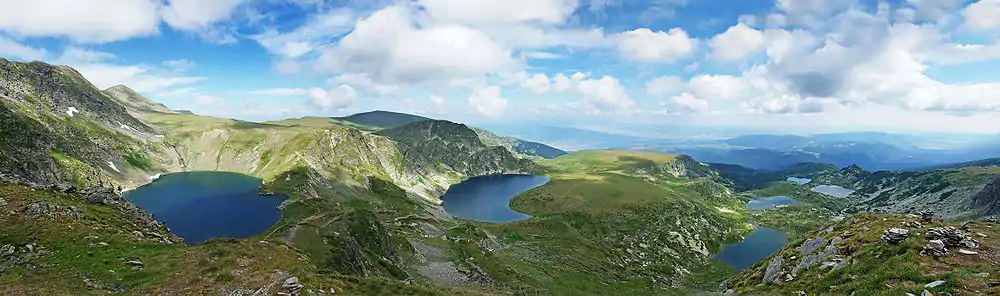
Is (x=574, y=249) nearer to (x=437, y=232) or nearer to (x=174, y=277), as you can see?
(x=437, y=232)

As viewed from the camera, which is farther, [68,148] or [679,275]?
[68,148]

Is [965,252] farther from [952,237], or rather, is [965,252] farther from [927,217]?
[927,217]

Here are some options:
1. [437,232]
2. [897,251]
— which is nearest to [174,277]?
[897,251]

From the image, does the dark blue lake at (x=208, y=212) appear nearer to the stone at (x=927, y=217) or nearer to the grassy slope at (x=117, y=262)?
the grassy slope at (x=117, y=262)

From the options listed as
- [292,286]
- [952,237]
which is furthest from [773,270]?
[292,286]

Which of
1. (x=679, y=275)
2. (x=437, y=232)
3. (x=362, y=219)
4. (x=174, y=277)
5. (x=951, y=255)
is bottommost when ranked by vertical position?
(x=679, y=275)

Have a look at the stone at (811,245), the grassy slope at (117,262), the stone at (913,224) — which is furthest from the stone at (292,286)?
the stone at (913,224)

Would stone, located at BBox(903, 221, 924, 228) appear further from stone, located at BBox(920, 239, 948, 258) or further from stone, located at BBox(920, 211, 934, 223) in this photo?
stone, located at BBox(920, 239, 948, 258)
